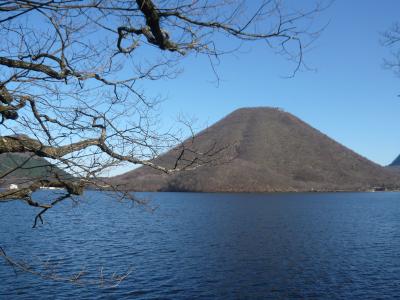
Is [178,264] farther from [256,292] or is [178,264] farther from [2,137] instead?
[2,137]

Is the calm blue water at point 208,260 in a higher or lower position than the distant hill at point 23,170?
lower

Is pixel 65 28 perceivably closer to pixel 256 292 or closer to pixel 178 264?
pixel 256 292

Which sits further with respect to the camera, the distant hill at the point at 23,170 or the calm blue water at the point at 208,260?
the calm blue water at the point at 208,260

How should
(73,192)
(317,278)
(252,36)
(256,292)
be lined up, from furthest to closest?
(317,278)
(256,292)
(73,192)
(252,36)

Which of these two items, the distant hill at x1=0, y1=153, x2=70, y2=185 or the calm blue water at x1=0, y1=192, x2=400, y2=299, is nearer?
the distant hill at x1=0, y1=153, x2=70, y2=185

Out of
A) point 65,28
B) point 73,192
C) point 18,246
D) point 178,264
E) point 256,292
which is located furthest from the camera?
point 18,246

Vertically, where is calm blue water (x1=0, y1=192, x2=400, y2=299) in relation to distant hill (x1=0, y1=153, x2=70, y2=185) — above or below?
below

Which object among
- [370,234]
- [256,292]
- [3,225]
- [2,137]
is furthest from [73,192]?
[3,225]

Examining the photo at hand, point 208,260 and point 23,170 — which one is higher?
point 23,170

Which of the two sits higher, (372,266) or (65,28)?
(65,28)

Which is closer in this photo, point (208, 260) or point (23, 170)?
point (23, 170)

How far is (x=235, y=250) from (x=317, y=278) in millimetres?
9594

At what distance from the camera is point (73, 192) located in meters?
4.14

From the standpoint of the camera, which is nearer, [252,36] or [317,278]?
[252,36]
